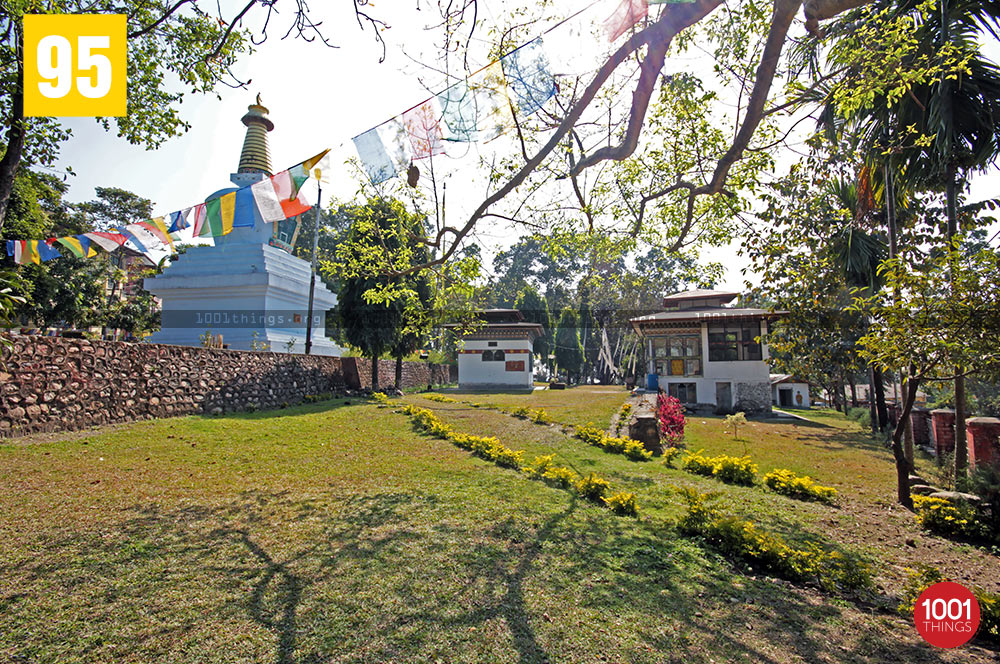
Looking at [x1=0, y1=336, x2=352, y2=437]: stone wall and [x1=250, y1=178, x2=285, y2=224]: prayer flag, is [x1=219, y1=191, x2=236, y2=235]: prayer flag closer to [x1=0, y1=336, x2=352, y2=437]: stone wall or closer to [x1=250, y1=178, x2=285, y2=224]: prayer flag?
[x1=250, y1=178, x2=285, y2=224]: prayer flag

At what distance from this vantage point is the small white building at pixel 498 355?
31547 mm

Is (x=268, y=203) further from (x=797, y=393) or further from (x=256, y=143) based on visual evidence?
(x=797, y=393)

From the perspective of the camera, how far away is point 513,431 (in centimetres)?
1207

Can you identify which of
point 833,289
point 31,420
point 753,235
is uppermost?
point 753,235

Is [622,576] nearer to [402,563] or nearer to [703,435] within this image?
[402,563]

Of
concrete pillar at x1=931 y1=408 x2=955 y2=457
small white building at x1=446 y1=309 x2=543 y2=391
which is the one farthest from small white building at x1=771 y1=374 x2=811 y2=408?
concrete pillar at x1=931 y1=408 x2=955 y2=457

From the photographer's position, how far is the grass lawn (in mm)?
2910

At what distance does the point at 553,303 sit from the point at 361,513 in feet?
158

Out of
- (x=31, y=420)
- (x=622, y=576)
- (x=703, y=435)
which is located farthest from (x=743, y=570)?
(x=703, y=435)

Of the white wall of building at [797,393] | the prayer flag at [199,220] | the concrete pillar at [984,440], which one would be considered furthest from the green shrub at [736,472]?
the white wall of building at [797,393]

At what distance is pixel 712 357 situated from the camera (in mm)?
24641

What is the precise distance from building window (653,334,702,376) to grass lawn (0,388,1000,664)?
729 inches

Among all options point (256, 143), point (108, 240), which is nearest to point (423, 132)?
point (108, 240)

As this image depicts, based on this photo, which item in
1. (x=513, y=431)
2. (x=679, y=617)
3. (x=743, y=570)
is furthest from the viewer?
(x=513, y=431)
